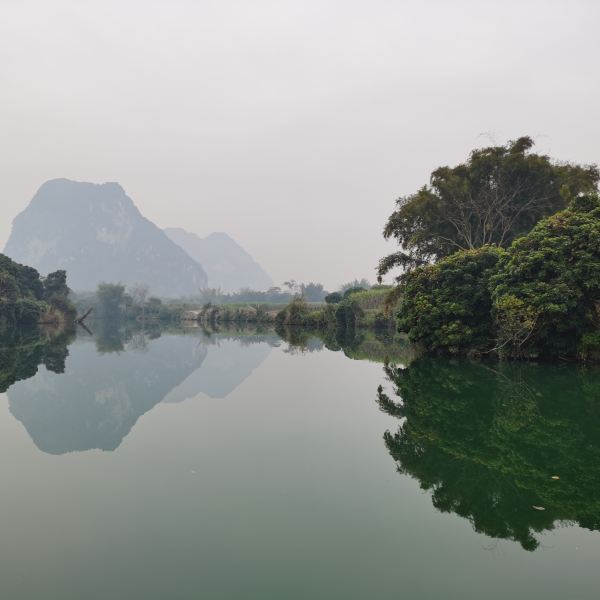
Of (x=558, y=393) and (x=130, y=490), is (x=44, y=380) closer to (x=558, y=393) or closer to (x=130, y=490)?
(x=130, y=490)

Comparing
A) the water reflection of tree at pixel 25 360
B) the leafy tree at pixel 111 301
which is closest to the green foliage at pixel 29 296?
the water reflection of tree at pixel 25 360

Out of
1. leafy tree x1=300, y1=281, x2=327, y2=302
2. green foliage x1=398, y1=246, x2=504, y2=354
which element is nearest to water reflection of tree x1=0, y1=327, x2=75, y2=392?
green foliage x1=398, y1=246, x2=504, y2=354

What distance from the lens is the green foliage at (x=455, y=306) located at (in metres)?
17.3

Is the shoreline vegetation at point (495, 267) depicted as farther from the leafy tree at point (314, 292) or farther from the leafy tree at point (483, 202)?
the leafy tree at point (314, 292)

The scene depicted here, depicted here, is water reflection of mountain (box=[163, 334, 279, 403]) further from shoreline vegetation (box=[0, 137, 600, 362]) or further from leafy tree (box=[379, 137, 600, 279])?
leafy tree (box=[379, 137, 600, 279])

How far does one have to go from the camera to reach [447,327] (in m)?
17.2

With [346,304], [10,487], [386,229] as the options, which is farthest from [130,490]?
[346,304]

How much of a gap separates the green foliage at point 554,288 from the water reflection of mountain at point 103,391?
8.75 meters

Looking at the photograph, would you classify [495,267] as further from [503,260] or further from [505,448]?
[505,448]

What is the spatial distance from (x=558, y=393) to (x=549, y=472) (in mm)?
5556

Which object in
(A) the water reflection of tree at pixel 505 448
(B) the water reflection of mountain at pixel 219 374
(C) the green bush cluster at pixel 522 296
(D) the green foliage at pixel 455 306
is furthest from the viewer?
(D) the green foliage at pixel 455 306

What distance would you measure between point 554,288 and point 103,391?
12930 millimetres

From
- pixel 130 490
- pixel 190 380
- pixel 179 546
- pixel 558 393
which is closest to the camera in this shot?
pixel 179 546

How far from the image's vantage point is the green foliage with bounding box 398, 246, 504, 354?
17.3 m
